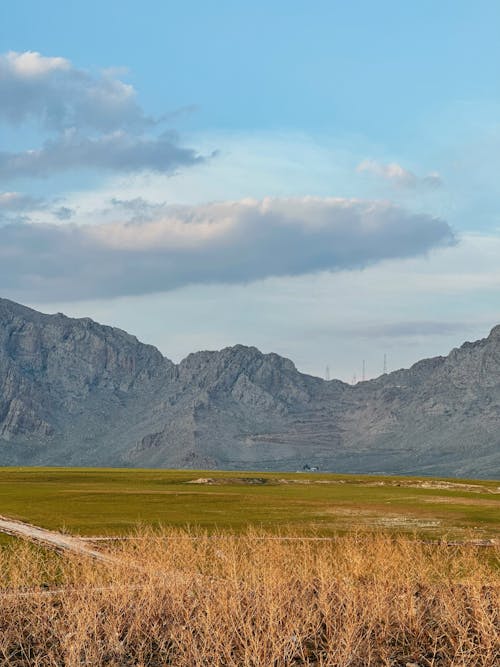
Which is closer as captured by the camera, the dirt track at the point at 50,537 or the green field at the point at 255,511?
the dirt track at the point at 50,537

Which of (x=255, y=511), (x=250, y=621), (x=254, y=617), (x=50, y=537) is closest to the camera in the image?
(x=250, y=621)

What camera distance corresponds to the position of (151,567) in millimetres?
28344

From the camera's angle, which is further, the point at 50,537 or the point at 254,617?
the point at 50,537

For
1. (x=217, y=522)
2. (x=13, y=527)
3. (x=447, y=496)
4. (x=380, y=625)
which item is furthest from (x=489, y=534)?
(x=447, y=496)

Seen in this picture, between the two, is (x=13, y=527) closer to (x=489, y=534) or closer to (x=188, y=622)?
(x=489, y=534)

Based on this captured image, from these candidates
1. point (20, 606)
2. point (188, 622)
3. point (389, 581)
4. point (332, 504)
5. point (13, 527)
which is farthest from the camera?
point (332, 504)

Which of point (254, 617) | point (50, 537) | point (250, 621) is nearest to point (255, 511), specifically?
point (50, 537)

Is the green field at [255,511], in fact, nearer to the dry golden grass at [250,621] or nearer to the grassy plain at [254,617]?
the grassy plain at [254,617]

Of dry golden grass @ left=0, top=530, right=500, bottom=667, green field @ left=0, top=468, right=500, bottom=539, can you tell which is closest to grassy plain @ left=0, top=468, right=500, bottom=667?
dry golden grass @ left=0, top=530, right=500, bottom=667

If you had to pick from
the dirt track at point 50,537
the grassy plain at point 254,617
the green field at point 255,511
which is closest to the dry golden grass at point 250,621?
the grassy plain at point 254,617

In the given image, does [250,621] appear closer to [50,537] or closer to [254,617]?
[254,617]

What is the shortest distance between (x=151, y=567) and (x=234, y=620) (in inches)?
162

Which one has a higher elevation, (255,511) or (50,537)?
(50,537)

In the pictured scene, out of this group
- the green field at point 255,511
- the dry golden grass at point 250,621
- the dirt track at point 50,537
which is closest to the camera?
the dry golden grass at point 250,621
